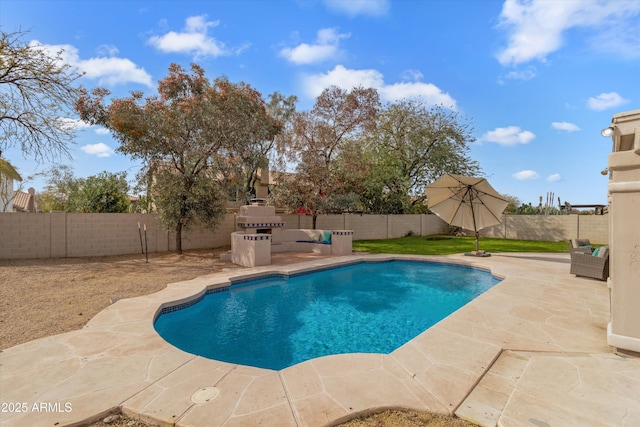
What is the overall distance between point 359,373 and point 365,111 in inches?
591

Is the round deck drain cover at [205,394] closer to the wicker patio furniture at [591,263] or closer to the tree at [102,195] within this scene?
the wicker patio furniture at [591,263]

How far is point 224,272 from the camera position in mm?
9180

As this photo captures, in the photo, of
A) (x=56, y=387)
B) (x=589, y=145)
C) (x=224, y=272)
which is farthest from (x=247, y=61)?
(x=589, y=145)

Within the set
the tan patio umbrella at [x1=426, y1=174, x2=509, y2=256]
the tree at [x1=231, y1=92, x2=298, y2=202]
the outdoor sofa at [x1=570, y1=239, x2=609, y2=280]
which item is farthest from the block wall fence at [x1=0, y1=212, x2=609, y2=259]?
the outdoor sofa at [x1=570, y1=239, x2=609, y2=280]

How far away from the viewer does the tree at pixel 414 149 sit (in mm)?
21484

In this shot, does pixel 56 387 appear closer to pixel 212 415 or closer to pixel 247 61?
pixel 212 415

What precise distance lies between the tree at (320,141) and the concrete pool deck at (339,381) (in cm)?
1148

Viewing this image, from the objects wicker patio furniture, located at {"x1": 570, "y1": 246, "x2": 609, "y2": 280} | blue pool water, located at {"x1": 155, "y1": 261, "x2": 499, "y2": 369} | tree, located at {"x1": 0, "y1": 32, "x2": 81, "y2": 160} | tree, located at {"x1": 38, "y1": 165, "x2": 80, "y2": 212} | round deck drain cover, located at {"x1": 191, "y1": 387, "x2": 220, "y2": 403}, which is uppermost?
tree, located at {"x1": 0, "y1": 32, "x2": 81, "y2": 160}

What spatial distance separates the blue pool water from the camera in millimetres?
4938

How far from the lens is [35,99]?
11.0 metres

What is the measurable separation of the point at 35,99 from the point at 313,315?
43.8ft

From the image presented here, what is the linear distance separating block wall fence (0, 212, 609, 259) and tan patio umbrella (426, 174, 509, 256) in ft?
21.3

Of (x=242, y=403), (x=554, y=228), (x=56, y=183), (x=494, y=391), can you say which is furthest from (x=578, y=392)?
(x=56, y=183)

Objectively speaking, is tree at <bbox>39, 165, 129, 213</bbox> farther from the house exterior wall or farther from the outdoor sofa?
the outdoor sofa
